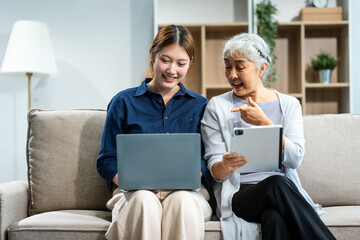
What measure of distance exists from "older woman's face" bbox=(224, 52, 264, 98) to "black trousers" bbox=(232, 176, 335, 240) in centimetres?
45

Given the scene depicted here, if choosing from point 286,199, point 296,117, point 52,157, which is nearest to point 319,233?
point 286,199

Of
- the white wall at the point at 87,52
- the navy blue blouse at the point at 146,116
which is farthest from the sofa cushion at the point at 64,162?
the white wall at the point at 87,52

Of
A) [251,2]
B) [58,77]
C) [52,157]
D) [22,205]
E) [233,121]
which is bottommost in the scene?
[22,205]

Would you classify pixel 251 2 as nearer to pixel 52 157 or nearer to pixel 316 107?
pixel 316 107

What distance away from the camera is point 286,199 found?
149 centimetres

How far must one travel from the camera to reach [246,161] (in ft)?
5.15

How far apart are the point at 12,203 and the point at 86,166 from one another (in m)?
0.35

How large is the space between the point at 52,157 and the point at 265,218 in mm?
1003

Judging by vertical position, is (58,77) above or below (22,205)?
above

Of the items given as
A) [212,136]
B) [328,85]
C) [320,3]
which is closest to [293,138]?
[212,136]

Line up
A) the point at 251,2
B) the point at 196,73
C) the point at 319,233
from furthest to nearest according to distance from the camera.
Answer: the point at 196,73
the point at 251,2
the point at 319,233

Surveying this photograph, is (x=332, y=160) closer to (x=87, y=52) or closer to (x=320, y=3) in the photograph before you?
(x=320, y=3)

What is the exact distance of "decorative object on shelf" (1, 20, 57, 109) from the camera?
3143 millimetres

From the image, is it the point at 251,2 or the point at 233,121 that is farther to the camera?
the point at 251,2
